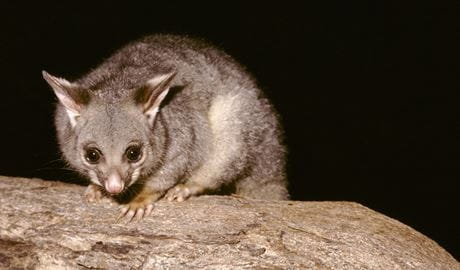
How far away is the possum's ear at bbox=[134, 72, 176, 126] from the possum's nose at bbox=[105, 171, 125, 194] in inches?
18.3

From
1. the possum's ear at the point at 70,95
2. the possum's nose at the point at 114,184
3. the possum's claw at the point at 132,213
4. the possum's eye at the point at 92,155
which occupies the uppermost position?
the possum's ear at the point at 70,95

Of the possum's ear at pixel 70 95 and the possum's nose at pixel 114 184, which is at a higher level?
the possum's ear at pixel 70 95

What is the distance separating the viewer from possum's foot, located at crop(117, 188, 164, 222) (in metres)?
3.84

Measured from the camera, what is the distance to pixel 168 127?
4250 millimetres

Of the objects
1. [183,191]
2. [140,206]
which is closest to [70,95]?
[140,206]

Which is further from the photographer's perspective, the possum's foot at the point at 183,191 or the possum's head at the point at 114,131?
the possum's foot at the point at 183,191

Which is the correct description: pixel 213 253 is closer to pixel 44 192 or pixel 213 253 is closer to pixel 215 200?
pixel 215 200

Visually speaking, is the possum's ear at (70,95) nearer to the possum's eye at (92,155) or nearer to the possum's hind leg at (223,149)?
the possum's eye at (92,155)

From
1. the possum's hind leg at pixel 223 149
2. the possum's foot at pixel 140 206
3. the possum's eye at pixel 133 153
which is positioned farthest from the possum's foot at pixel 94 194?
the possum's hind leg at pixel 223 149

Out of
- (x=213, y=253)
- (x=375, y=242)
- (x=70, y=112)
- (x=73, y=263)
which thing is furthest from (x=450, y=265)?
(x=70, y=112)

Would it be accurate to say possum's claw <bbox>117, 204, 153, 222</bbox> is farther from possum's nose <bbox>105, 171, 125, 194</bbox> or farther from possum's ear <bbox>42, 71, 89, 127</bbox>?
possum's ear <bbox>42, 71, 89, 127</bbox>

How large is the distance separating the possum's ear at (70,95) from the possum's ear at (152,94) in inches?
13.1

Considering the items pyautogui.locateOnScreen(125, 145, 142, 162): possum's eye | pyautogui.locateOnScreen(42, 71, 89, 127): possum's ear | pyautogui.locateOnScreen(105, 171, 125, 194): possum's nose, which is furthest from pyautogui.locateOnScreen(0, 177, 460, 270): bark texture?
pyautogui.locateOnScreen(42, 71, 89, 127): possum's ear

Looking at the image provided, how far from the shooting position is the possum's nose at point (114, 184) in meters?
3.74
